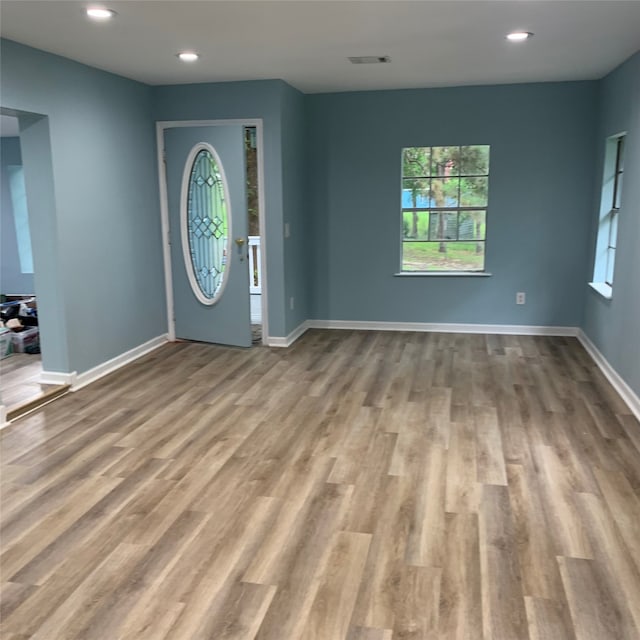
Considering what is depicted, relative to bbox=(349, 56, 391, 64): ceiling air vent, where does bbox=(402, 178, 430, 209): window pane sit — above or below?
below

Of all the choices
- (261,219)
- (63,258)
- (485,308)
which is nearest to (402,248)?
(485,308)

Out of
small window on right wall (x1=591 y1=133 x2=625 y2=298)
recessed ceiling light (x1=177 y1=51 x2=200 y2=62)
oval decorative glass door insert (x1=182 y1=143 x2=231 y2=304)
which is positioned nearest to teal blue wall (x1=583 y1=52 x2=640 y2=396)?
small window on right wall (x1=591 y1=133 x2=625 y2=298)

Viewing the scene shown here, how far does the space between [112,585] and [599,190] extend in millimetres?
5167

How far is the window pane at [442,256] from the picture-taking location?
21.0 feet

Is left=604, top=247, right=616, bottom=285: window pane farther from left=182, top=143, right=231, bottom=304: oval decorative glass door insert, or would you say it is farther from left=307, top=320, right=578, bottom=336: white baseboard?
left=182, top=143, right=231, bottom=304: oval decorative glass door insert

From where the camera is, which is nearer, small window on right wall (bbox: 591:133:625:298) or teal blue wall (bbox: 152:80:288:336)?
small window on right wall (bbox: 591:133:625:298)

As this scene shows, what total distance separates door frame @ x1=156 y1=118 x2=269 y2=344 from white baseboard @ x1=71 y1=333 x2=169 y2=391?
26cm

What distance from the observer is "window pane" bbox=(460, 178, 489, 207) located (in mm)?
6250

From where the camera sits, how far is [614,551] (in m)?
2.54

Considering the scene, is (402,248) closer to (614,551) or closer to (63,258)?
(63,258)

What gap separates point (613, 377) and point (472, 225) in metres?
2.24

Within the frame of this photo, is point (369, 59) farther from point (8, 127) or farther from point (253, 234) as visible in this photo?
point (8, 127)

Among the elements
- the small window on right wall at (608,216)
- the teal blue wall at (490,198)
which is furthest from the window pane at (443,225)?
the small window on right wall at (608,216)

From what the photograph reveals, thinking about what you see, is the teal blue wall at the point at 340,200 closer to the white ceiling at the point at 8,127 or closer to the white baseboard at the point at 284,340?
the white baseboard at the point at 284,340
